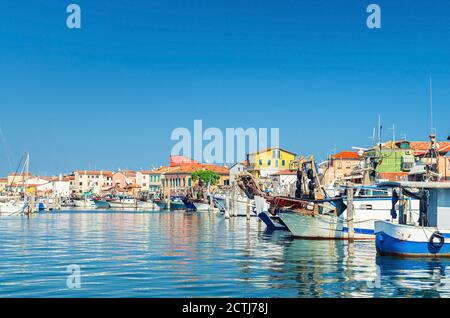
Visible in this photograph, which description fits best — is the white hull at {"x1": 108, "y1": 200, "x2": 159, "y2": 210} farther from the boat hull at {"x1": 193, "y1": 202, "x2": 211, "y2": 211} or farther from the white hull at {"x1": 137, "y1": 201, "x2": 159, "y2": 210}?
the boat hull at {"x1": 193, "y1": 202, "x2": 211, "y2": 211}

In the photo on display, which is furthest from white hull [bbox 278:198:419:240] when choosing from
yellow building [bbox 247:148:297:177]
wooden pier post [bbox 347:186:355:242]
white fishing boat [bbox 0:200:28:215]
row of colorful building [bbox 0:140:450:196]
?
yellow building [bbox 247:148:297:177]

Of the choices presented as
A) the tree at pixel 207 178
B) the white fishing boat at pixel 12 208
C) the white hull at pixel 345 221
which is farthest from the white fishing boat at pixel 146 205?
the white hull at pixel 345 221

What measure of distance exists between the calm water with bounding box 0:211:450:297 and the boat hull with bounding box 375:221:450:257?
0.85 metres

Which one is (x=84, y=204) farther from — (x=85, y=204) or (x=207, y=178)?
(x=207, y=178)

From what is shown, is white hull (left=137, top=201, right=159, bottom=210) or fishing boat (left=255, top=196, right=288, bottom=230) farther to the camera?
white hull (left=137, top=201, right=159, bottom=210)

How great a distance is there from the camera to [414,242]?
3155 centimetres

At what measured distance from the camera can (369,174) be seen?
53.3 meters

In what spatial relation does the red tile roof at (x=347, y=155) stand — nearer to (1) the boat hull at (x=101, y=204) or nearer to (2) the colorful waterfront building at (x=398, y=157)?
(2) the colorful waterfront building at (x=398, y=157)

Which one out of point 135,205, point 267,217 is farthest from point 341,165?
point 267,217

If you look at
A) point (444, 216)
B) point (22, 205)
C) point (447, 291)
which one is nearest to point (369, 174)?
point (444, 216)

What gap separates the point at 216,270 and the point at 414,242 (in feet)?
34.8

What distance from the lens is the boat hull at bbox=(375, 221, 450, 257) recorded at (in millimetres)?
31391
